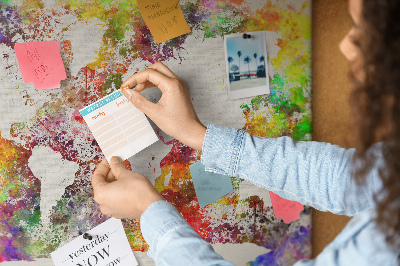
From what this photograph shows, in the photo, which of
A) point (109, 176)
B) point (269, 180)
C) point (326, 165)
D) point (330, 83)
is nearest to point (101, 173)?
point (109, 176)

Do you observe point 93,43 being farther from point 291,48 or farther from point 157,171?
point 291,48

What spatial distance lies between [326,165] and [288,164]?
7cm

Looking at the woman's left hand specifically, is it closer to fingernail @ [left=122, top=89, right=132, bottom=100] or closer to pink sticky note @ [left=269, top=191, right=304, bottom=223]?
fingernail @ [left=122, top=89, right=132, bottom=100]

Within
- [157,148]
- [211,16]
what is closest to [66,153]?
[157,148]

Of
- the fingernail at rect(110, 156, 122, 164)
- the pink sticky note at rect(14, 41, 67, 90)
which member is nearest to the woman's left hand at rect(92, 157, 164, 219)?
the fingernail at rect(110, 156, 122, 164)

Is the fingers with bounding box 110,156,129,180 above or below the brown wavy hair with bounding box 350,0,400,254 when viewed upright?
below

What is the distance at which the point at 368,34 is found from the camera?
0.36 meters

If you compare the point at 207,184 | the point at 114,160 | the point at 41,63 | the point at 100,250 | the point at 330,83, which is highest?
the point at 41,63

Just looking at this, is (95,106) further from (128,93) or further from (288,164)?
(288,164)

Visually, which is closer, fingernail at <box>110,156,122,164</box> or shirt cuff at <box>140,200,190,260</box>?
shirt cuff at <box>140,200,190,260</box>

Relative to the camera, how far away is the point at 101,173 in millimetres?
693

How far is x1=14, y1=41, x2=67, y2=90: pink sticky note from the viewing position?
2.20 ft

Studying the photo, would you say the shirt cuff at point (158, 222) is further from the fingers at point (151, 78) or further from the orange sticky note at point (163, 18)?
the orange sticky note at point (163, 18)

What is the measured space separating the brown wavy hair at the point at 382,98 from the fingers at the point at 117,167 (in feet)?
1.46
